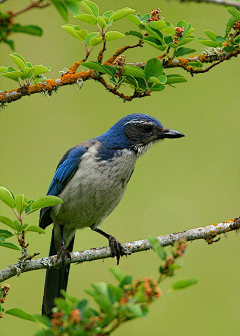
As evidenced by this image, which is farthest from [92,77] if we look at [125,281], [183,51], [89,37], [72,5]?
[125,281]

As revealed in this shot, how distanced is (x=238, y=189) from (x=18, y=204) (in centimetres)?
579

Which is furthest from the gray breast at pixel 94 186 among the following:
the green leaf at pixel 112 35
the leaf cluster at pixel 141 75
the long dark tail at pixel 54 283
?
the green leaf at pixel 112 35

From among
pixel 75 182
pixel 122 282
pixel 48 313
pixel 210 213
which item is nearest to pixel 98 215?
pixel 75 182

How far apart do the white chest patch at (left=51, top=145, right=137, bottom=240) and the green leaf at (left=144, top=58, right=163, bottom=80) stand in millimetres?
1244

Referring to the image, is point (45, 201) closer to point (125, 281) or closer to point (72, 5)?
point (125, 281)

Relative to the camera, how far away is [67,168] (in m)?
4.78

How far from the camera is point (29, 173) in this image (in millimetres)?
8344

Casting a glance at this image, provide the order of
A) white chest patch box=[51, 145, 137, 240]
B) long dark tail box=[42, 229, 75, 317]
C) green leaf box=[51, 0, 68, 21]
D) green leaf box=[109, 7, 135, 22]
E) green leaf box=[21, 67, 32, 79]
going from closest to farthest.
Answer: green leaf box=[51, 0, 68, 21], green leaf box=[109, 7, 135, 22], green leaf box=[21, 67, 32, 79], white chest patch box=[51, 145, 137, 240], long dark tail box=[42, 229, 75, 317]

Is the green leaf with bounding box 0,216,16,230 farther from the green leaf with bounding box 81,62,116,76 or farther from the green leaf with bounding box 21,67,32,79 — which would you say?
the green leaf with bounding box 81,62,116,76

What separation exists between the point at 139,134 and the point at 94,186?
2.43ft

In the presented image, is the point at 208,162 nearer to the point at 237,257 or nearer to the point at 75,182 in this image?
the point at 237,257

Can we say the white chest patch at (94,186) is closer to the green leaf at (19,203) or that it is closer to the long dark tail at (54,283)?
the long dark tail at (54,283)

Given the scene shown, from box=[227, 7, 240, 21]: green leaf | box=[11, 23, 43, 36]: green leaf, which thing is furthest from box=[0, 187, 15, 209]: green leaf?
box=[227, 7, 240, 21]: green leaf

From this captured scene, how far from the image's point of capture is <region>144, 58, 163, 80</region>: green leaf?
353cm
